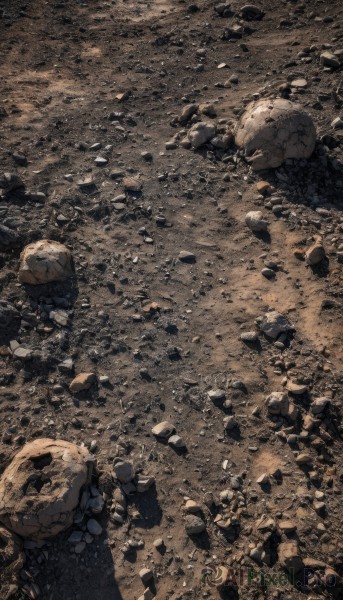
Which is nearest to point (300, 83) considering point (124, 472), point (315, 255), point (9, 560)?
point (315, 255)

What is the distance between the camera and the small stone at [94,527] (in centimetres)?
357

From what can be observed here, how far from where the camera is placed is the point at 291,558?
132 inches

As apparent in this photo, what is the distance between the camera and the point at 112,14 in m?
8.64

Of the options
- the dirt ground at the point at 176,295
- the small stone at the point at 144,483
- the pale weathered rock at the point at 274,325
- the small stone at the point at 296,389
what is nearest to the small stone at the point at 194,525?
the dirt ground at the point at 176,295

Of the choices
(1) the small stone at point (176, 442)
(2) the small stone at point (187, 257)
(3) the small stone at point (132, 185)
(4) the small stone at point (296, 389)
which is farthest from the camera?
(3) the small stone at point (132, 185)

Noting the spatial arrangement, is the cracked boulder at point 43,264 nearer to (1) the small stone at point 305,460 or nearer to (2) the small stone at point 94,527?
(2) the small stone at point 94,527

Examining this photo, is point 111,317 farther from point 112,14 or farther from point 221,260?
point 112,14

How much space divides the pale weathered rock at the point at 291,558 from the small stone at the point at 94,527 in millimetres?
1180

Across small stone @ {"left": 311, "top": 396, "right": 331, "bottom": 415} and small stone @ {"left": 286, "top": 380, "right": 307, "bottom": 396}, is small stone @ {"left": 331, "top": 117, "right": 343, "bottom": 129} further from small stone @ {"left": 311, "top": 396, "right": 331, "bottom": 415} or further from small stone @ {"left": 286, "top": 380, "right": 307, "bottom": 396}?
small stone @ {"left": 311, "top": 396, "right": 331, "bottom": 415}

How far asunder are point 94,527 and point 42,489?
429mm

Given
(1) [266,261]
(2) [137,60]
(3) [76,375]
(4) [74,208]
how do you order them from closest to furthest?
1. (3) [76,375]
2. (1) [266,261]
3. (4) [74,208]
4. (2) [137,60]

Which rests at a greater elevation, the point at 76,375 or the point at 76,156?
the point at 76,156

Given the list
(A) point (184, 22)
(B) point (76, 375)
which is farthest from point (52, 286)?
(A) point (184, 22)

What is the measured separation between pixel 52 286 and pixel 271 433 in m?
2.32
